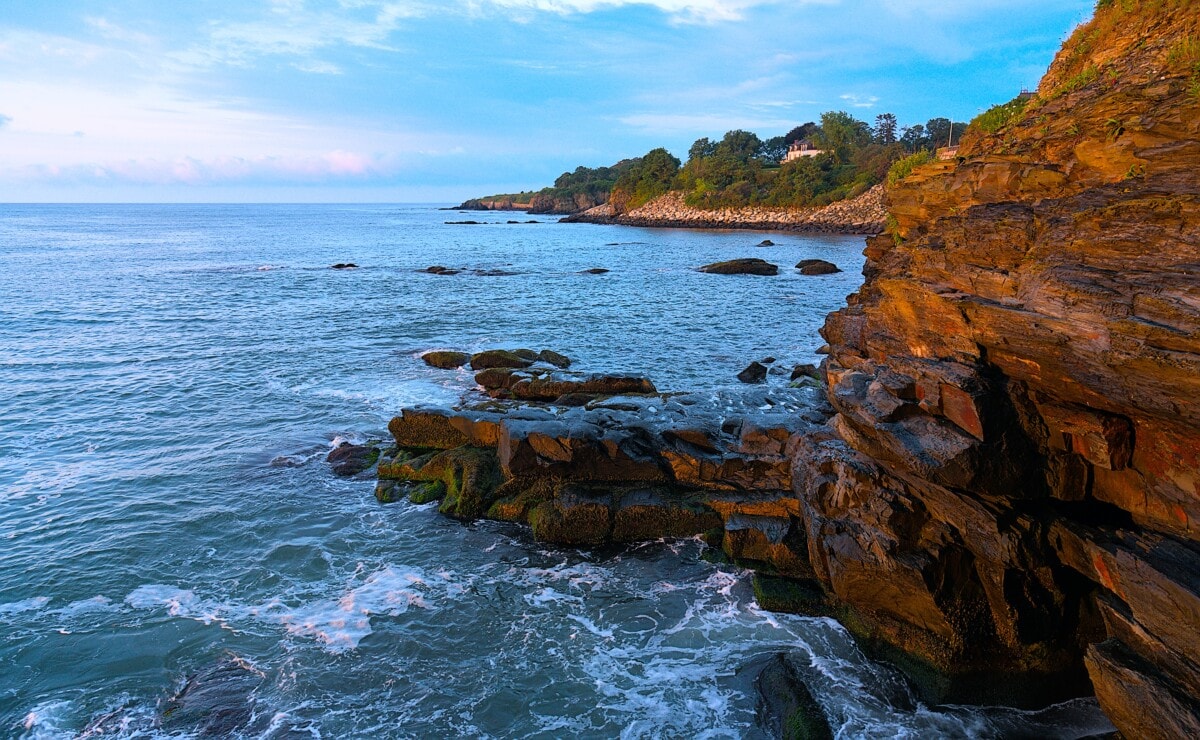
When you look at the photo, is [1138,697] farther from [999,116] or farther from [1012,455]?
[999,116]

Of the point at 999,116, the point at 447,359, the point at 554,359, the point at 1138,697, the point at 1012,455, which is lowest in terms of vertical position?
the point at 447,359

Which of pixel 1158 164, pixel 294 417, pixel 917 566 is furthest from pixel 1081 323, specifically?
pixel 294 417

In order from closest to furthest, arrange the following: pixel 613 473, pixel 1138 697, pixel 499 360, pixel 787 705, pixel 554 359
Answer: pixel 1138 697, pixel 787 705, pixel 613 473, pixel 499 360, pixel 554 359

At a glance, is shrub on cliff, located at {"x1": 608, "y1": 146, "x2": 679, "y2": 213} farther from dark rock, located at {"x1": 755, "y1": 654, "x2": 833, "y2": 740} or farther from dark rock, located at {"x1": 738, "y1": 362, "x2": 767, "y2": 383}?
dark rock, located at {"x1": 755, "y1": 654, "x2": 833, "y2": 740}

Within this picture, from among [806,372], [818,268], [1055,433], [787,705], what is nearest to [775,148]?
[818,268]

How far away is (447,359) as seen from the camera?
31906 millimetres

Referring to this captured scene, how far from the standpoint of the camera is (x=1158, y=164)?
1174 cm

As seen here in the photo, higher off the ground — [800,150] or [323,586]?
[800,150]

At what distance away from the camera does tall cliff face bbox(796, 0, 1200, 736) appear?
376 inches

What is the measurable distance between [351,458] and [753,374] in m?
16.3

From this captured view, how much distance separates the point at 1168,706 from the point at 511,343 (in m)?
30.8

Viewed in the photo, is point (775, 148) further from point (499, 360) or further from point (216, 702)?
point (216, 702)

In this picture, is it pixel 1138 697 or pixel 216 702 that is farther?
pixel 216 702

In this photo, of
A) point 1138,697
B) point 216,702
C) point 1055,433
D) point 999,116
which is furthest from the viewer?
point 999,116
